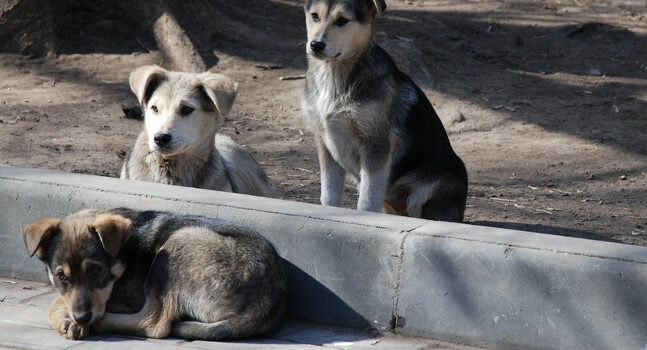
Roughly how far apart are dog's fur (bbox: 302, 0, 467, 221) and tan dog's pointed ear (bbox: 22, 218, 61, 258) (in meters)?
2.23

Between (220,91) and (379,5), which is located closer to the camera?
(220,91)

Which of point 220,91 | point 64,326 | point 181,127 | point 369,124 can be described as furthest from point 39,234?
point 369,124

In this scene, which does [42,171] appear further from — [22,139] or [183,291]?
[22,139]

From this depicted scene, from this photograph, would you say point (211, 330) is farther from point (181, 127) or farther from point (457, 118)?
point (457, 118)

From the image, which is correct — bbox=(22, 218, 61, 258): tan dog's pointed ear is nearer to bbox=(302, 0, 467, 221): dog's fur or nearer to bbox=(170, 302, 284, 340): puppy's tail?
bbox=(170, 302, 284, 340): puppy's tail

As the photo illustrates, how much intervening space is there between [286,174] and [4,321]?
3.46 metres

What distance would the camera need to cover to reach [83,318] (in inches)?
178

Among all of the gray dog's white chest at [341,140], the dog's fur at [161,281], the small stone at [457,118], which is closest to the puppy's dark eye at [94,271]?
the dog's fur at [161,281]

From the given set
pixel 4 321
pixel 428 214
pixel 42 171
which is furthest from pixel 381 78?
pixel 4 321

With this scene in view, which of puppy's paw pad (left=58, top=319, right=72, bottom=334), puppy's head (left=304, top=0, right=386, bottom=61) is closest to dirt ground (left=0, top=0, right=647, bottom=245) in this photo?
puppy's head (left=304, top=0, right=386, bottom=61)

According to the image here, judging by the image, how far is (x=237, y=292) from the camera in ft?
15.1

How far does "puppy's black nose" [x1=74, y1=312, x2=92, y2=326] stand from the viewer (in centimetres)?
450

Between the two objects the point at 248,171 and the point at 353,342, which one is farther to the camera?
the point at 248,171

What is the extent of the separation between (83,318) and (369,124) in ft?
8.18
